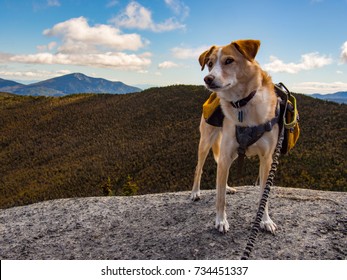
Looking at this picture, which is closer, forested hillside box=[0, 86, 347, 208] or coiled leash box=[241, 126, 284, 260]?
coiled leash box=[241, 126, 284, 260]

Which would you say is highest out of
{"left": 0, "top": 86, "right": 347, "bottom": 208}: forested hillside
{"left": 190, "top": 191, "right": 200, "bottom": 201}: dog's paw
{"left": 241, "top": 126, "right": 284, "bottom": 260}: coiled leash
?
{"left": 241, "top": 126, "right": 284, "bottom": 260}: coiled leash

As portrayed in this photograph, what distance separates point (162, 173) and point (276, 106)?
2975 centimetres

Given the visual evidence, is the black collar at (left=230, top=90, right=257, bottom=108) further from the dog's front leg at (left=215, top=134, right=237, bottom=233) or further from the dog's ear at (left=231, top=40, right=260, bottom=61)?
the dog's front leg at (left=215, top=134, right=237, bottom=233)

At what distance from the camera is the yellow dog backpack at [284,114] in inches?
188

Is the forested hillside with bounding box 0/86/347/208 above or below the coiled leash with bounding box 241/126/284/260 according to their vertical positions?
below

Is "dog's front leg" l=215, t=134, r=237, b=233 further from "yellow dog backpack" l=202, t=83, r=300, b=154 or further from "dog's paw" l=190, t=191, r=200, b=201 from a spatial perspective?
"dog's paw" l=190, t=191, r=200, b=201

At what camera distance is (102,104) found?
240 feet

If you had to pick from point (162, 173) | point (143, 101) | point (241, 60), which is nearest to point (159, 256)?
point (241, 60)

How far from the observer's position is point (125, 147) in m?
48.2

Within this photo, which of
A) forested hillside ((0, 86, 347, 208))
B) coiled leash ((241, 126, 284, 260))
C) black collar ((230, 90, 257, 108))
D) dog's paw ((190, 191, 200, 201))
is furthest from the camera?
forested hillside ((0, 86, 347, 208))

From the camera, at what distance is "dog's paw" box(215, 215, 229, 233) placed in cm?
471

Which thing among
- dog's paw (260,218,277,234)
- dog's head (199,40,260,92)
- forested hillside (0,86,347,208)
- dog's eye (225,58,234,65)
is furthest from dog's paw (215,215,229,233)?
forested hillside (0,86,347,208)

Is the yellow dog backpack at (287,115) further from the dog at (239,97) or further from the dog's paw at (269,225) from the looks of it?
the dog's paw at (269,225)

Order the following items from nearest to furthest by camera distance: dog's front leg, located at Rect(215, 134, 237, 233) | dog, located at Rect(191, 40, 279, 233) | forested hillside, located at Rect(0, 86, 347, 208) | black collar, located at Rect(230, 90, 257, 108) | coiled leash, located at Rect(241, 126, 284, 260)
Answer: coiled leash, located at Rect(241, 126, 284, 260) < dog, located at Rect(191, 40, 279, 233) < black collar, located at Rect(230, 90, 257, 108) < dog's front leg, located at Rect(215, 134, 237, 233) < forested hillside, located at Rect(0, 86, 347, 208)
